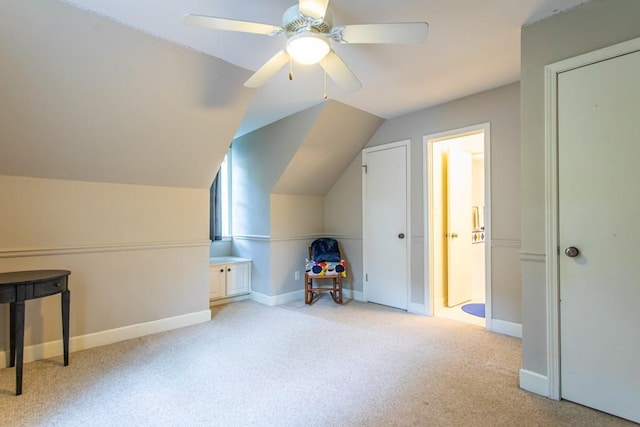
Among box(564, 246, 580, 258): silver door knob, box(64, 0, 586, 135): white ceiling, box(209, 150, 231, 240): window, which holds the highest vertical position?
box(64, 0, 586, 135): white ceiling

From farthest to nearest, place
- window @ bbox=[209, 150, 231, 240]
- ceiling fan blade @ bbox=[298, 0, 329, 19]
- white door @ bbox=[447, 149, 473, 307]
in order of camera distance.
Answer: window @ bbox=[209, 150, 231, 240] < white door @ bbox=[447, 149, 473, 307] < ceiling fan blade @ bbox=[298, 0, 329, 19]

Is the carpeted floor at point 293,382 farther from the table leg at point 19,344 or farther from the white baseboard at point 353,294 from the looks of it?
A: the white baseboard at point 353,294

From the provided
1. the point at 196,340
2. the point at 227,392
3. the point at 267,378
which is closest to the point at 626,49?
the point at 267,378

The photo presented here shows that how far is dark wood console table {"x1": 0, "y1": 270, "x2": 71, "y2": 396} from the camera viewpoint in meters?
1.97

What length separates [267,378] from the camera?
85.6 inches

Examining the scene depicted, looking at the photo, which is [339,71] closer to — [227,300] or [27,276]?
[27,276]

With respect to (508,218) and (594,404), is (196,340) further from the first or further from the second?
(508,218)

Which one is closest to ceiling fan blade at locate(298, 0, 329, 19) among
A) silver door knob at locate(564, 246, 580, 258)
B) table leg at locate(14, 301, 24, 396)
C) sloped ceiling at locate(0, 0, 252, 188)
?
sloped ceiling at locate(0, 0, 252, 188)

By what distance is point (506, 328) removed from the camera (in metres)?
2.97

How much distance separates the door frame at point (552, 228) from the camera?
1.90 meters

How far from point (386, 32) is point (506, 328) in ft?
9.31

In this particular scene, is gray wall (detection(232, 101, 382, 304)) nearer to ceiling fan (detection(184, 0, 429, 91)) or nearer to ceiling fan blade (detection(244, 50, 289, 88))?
ceiling fan blade (detection(244, 50, 289, 88))

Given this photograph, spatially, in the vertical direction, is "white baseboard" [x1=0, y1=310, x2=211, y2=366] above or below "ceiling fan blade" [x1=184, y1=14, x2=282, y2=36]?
below

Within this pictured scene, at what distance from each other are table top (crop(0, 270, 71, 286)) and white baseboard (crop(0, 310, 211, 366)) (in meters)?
0.63
